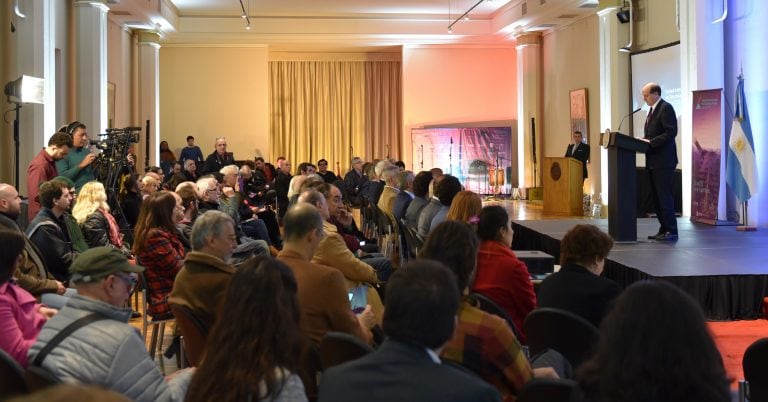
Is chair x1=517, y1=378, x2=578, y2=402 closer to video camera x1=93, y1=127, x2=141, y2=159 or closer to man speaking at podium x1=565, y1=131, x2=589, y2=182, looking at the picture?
video camera x1=93, y1=127, x2=141, y2=159

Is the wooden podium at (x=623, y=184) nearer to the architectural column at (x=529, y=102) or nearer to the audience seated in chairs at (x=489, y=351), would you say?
the audience seated in chairs at (x=489, y=351)

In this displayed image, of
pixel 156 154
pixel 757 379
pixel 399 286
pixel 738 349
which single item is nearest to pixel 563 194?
pixel 156 154

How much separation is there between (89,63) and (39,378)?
11.2m

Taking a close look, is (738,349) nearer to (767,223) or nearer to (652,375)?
(652,375)

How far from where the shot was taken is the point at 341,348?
264 cm

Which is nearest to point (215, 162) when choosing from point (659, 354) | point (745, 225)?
point (745, 225)

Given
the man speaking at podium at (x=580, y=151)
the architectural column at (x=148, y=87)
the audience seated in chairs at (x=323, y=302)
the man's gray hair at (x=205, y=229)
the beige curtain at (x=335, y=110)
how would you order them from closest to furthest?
the audience seated in chairs at (x=323, y=302)
the man's gray hair at (x=205, y=229)
the man speaking at podium at (x=580, y=151)
the architectural column at (x=148, y=87)
the beige curtain at (x=335, y=110)

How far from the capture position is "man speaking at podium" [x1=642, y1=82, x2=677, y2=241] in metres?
6.93

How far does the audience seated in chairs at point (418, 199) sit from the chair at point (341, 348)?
180 inches

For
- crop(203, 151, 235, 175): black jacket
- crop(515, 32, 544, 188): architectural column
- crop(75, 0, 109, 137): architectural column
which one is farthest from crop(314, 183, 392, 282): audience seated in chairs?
crop(515, 32, 544, 188): architectural column

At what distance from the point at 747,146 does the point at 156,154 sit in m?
11.9

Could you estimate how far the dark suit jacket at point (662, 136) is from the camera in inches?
272

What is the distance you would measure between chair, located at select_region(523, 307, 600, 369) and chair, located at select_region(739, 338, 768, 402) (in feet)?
1.49

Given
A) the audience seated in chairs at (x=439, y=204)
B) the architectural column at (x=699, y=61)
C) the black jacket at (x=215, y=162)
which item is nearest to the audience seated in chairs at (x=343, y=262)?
the audience seated in chairs at (x=439, y=204)
